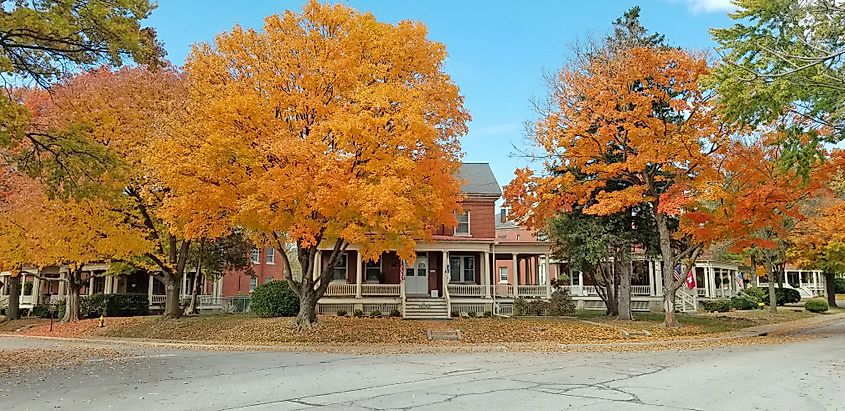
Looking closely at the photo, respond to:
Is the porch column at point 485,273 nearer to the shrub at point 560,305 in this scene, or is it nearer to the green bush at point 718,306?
the shrub at point 560,305

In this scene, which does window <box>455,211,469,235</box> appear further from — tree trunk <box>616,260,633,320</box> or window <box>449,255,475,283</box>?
tree trunk <box>616,260,633,320</box>

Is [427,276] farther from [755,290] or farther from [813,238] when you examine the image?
[755,290]

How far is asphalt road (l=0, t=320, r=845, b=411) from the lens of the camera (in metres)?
8.65

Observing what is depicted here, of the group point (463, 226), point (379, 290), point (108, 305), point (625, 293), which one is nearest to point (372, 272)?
point (379, 290)

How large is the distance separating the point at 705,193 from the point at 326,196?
482 inches

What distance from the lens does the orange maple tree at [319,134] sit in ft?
54.9

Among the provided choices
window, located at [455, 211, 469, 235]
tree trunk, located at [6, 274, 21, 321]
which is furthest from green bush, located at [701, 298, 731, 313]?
tree trunk, located at [6, 274, 21, 321]

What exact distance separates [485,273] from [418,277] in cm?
354

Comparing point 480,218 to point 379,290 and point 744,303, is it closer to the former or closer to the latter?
point 379,290

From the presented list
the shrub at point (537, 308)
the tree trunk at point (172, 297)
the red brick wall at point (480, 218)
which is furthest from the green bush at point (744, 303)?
the tree trunk at point (172, 297)

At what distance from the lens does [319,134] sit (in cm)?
1736

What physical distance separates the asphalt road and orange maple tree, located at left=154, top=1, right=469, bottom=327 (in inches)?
169

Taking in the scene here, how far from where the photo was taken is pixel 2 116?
11648 mm

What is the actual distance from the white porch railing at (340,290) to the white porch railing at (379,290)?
602 mm
